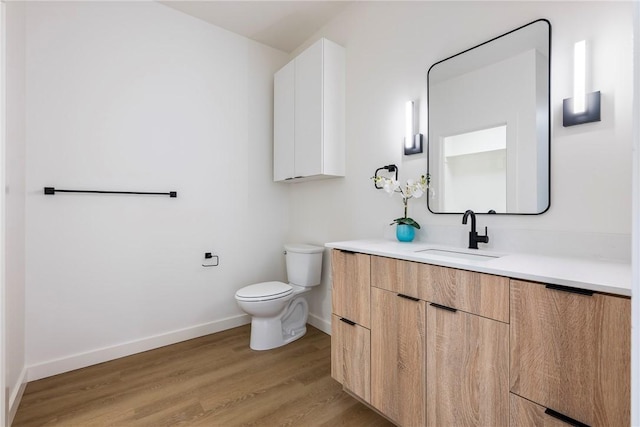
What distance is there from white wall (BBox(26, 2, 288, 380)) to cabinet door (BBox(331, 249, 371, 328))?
1.38 meters

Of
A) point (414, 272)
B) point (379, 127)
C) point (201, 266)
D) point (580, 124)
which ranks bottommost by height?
point (201, 266)

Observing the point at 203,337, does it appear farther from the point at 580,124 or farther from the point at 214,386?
the point at 580,124

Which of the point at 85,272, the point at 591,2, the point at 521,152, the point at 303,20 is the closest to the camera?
the point at 591,2

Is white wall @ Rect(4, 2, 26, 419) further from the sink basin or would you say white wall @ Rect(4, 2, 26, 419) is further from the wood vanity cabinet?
the sink basin

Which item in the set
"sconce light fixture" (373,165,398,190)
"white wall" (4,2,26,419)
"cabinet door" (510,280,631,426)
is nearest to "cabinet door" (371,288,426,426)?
"cabinet door" (510,280,631,426)

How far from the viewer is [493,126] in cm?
153

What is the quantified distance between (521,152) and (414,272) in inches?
31.4

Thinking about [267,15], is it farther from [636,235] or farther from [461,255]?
[636,235]

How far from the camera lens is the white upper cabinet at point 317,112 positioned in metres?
2.32

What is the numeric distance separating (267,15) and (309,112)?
0.91 meters

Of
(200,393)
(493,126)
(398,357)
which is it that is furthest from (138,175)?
(493,126)

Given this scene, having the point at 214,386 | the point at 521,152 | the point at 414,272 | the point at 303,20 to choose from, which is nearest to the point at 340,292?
the point at 414,272

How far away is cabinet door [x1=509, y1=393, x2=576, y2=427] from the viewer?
89 cm

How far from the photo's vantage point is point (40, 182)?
1.91 meters
